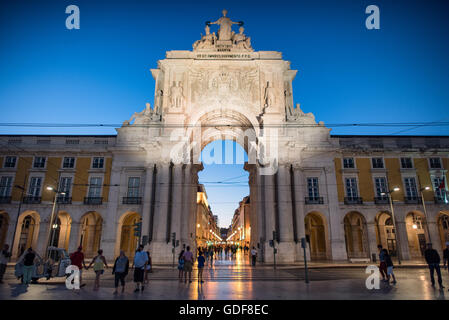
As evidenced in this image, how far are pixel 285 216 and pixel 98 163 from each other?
22.3 metres

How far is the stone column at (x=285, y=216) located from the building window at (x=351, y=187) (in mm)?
7457

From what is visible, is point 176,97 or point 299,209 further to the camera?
point 176,97

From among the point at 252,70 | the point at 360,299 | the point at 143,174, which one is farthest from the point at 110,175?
the point at 360,299

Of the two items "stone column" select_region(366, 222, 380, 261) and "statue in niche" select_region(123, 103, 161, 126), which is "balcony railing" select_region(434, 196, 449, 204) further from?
"statue in niche" select_region(123, 103, 161, 126)

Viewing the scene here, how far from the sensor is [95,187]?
107 feet

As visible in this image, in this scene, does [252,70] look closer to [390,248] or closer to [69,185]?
[69,185]

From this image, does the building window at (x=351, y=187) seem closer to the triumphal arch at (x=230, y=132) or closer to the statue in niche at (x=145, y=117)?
the triumphal arch at (x=230, y=132)

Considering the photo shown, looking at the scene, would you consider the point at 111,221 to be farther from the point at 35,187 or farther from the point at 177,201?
the point at 35,187

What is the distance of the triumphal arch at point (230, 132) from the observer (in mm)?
28922

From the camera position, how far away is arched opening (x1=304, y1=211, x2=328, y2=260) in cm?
3450

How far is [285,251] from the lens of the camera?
27.4 metres

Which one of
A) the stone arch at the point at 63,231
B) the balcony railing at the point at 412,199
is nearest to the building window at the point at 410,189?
the balcony railing at the point at 412,199

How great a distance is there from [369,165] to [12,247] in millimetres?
40042

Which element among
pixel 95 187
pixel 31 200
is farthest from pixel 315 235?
pixel 31 200
